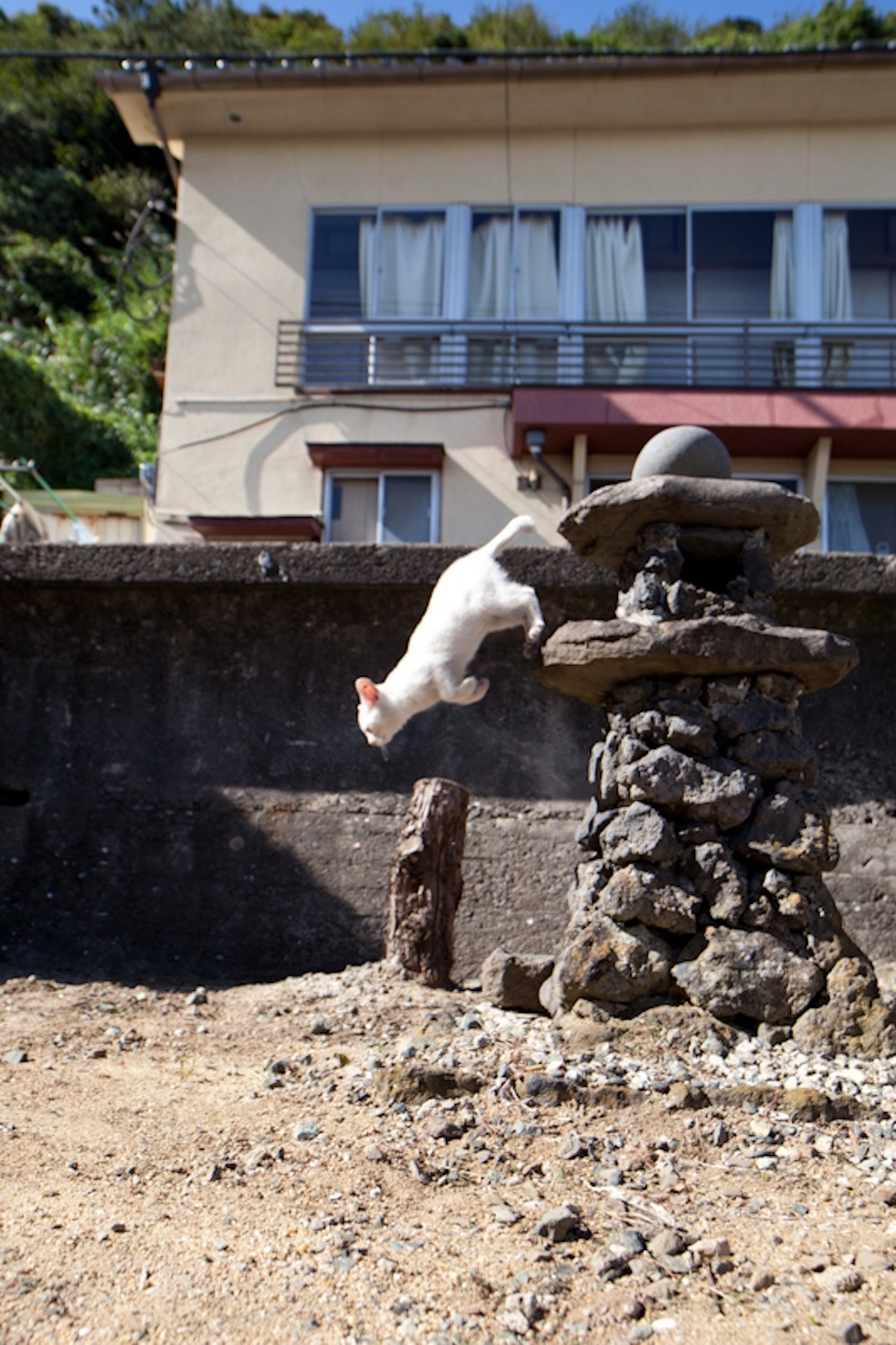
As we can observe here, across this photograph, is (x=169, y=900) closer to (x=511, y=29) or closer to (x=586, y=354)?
(x=586, y=354)

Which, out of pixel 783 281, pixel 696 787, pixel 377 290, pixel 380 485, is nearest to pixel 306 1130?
pixel 696 787

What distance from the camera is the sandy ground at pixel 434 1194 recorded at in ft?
7.89

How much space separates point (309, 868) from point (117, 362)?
51.8 ft

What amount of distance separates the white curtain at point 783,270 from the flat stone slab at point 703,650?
790cm

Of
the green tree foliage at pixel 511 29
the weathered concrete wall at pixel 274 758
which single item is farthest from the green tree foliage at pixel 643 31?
the weathered concrete wall at pixel 274 758

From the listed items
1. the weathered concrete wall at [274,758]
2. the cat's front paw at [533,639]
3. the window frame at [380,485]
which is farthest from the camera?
the window frame at [380,485]

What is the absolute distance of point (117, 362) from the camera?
19156 mm

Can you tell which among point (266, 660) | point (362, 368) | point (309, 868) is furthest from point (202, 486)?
point (309, 868)

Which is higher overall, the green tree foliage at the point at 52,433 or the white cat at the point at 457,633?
the green tree foliage at the point at 52,433

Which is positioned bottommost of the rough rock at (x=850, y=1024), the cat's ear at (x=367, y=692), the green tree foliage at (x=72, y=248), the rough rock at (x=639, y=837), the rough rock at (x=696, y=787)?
the rough rock at (x=850, y=1024)

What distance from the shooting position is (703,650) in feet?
13.0

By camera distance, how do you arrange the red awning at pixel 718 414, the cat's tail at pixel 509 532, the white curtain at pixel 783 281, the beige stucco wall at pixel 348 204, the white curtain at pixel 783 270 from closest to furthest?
the cat's tail at pixel 509 532, the red awning at pixel 718 414, the beige stucco wall at pixel 348 204, the white curtain at pixel 783 281, the white curtain at pixel 783 270

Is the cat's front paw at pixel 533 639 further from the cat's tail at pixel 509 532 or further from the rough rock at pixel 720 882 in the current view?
the rough rock at pixel 720 882

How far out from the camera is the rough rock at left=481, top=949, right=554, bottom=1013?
171 inches
